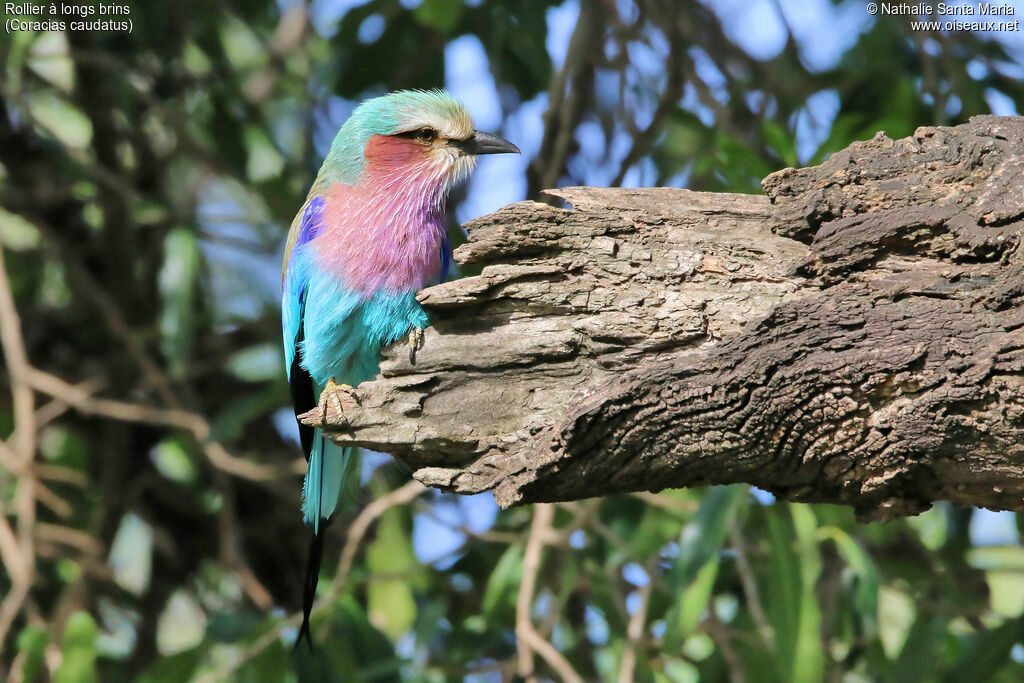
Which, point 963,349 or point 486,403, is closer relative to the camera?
point 963,349

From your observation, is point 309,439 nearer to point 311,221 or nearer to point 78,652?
point 311,221

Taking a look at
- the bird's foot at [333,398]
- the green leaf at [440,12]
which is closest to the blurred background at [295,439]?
the green leaf at [440,12]

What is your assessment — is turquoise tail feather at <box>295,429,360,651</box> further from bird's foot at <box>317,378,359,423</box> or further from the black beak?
the black beak

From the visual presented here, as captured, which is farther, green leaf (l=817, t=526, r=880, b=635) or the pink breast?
green leaf (l=817, t=526, r=880, b=635)

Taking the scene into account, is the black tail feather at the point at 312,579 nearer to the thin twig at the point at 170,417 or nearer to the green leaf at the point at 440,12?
the thin twig at the point at 170,417

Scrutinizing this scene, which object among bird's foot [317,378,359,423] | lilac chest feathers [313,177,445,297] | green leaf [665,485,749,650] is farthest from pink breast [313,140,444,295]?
green leaf [665,485,749,650]

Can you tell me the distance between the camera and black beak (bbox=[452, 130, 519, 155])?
12.1ft

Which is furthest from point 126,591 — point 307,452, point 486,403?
point 486,403

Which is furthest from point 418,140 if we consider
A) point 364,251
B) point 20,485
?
point 20,485

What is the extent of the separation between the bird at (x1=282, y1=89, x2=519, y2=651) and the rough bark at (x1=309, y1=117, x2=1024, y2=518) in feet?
2.87

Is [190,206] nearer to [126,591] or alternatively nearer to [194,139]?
[194,139]

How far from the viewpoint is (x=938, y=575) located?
430 cm

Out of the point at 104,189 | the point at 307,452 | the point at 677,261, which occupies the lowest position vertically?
the point at 307,452

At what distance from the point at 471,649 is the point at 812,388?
8.07 feet
